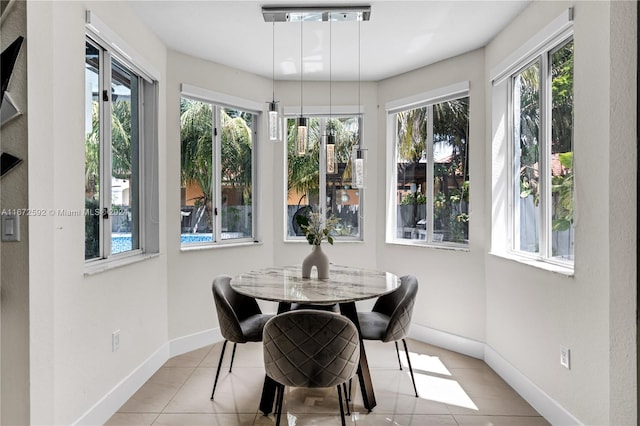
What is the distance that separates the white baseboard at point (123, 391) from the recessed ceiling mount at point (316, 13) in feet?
8.46

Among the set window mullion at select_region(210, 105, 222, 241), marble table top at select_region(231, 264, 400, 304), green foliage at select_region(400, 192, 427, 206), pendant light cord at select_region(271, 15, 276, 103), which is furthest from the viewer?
green foliage at select_region(400, 192, 427, 206)

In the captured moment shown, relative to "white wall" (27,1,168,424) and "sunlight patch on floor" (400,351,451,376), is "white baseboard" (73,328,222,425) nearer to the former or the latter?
"white wall" (27,1,168,424)

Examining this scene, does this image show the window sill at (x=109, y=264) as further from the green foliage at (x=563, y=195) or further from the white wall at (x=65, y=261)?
the green foliage at (x=563, y=195)

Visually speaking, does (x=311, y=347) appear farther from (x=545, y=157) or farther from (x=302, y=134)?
(x=545, y=157)

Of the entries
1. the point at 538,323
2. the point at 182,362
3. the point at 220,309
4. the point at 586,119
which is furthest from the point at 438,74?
the point at 182,362

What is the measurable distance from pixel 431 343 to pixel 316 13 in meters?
2.89

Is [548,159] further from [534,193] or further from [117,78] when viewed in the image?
[117,78]

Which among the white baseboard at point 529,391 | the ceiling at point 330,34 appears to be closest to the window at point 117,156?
the ceiling at point 330,34

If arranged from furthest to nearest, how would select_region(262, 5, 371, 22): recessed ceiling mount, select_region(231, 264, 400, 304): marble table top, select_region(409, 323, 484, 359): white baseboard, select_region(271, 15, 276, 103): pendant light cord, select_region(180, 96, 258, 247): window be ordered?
select_region(180, 96, 258, 247): window, select_region(409, 323, 484, 359): white baseboard, select_region(271, 15, 276, 103): pendant light cord, select_region(262, 5, 371, 22): recessed ceiling mount, select_region(231, 264, 400, 304): marble table top

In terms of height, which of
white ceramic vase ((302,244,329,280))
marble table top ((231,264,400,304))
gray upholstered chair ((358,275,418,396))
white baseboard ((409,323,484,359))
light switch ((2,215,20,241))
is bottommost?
white baseboard ((409,323,484,359))

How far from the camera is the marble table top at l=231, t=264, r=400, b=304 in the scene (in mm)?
2127

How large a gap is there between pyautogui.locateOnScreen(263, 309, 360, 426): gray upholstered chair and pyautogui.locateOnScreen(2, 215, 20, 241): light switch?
3.77ft

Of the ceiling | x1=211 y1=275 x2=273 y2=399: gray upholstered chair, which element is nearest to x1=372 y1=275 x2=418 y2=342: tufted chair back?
x1=211 y1=275 x2=273 y2=399: gray upholstered chair

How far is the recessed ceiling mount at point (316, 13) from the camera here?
102 inches
